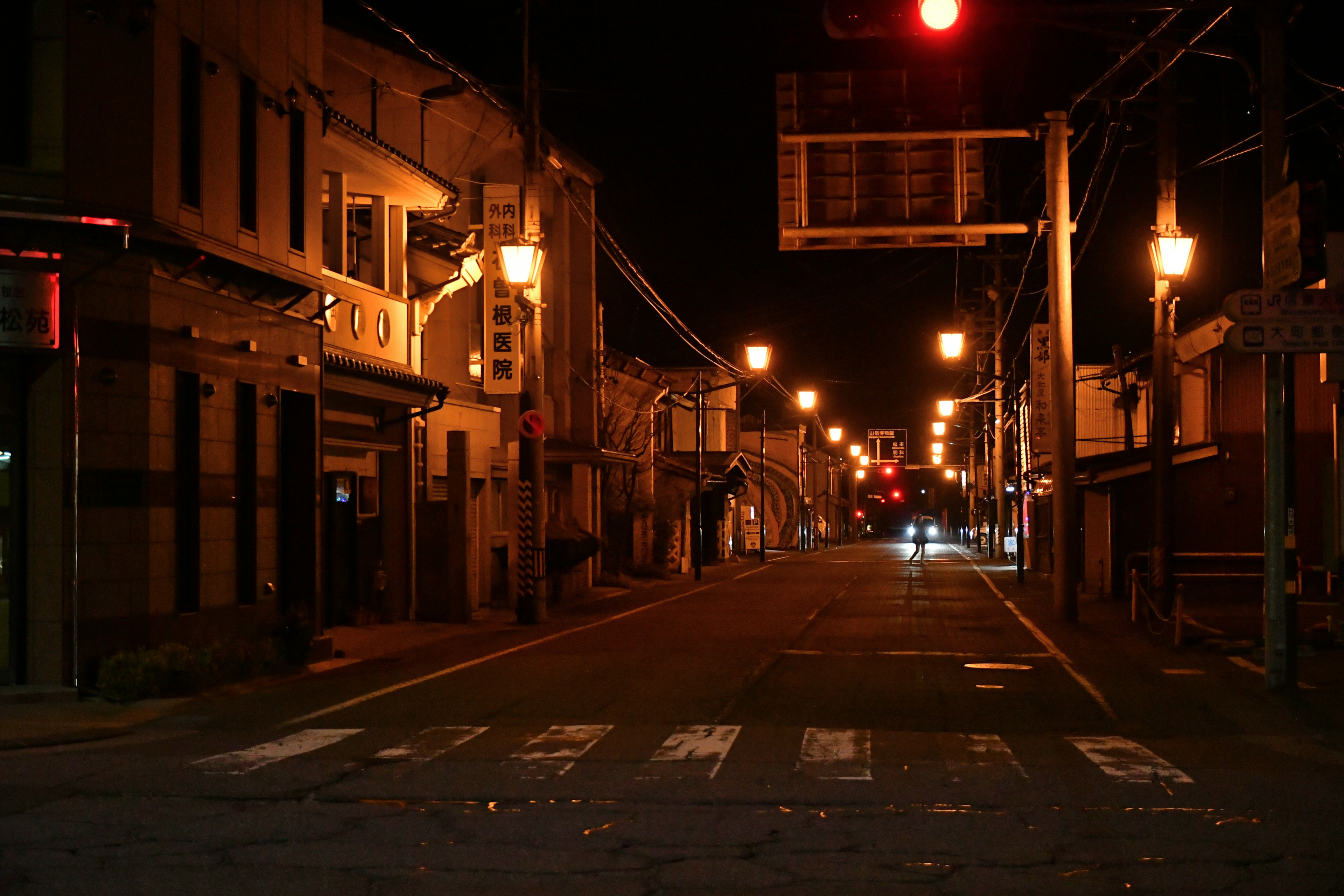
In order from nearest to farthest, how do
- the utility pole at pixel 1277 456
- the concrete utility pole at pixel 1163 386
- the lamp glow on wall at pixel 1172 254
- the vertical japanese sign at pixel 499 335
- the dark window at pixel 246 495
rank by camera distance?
the utility pole at pixel 1277 456 < the dark window at pixel 246 495 < the lamp glow on wall at pixel 1172 254 < the concrete utility pole at pixel 1163 386 < the vertical japanese sign at pixel 499 335

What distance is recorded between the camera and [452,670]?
53.2 feet

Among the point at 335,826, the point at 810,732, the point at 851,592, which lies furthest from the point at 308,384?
the point at 851,592

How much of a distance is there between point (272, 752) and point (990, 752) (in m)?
5.74

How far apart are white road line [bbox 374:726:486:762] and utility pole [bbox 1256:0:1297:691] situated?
333 inches

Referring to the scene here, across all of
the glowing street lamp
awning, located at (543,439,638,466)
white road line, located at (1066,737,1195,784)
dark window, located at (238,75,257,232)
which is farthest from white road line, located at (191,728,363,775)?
awning, located at (543,439,638,466)

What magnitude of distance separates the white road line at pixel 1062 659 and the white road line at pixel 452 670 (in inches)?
292

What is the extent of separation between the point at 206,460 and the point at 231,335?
1690 millimetres

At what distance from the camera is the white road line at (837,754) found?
30.7 ft

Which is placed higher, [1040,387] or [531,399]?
[1040,387]

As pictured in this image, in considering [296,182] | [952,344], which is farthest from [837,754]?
[952,344]

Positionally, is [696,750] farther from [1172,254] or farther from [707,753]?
[1172,254]

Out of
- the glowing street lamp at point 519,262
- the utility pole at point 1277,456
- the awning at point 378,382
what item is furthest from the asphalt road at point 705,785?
the glowing street lamp at point 519,262

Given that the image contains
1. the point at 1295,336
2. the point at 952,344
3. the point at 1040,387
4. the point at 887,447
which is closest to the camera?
Answer: the point at 1295,336

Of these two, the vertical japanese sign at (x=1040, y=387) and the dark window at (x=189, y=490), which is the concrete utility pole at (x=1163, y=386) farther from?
the dark window at (x=189, y=490)
